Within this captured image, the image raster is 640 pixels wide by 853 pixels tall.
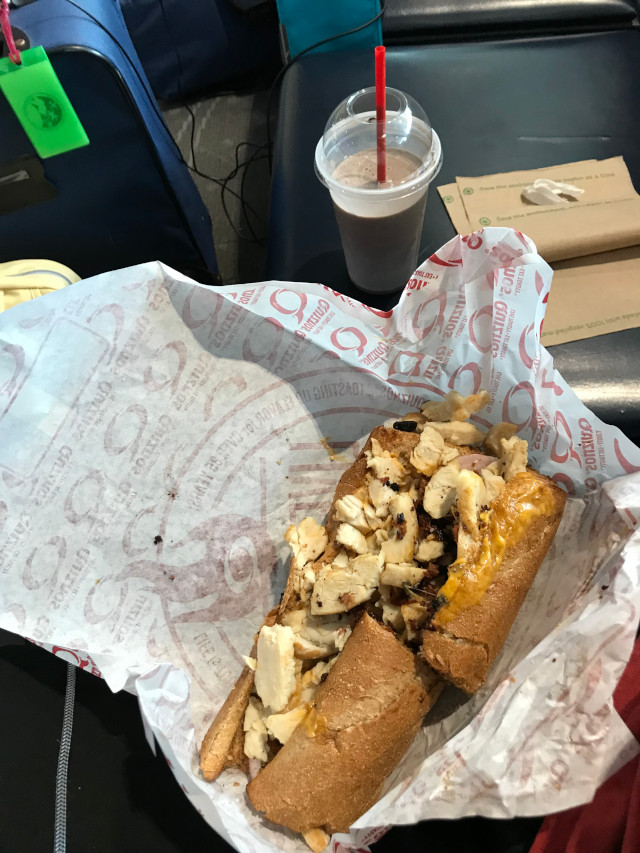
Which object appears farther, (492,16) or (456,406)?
(492,16)

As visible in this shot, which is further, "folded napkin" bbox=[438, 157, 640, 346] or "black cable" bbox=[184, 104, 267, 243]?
"black cable" bbox=[184, 104, 267, 243]

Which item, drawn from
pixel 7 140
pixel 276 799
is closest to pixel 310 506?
pixel 276 799

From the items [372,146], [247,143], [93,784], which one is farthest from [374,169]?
[247,143]

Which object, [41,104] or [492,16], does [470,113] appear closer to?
[492,16]

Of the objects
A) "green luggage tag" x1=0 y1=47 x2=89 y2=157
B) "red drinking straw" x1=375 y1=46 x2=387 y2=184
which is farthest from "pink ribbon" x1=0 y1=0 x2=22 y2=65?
"red drinking straw" x1=375 y1=46 x2=387 y2=184

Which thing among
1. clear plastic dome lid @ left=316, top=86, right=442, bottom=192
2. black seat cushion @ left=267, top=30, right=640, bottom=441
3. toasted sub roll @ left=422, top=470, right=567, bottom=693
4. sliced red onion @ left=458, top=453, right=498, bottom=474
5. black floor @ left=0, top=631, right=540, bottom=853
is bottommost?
black floor @ left=0, top=631, right=540, bottom=853

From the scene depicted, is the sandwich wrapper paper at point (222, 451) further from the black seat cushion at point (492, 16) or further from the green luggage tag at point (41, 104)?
the black seat cushion at point (492, 16)

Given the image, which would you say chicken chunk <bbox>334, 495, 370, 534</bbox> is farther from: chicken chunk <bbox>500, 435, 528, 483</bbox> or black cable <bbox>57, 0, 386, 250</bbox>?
black cable <bbox>57, 0, 386, 250</bbox>
